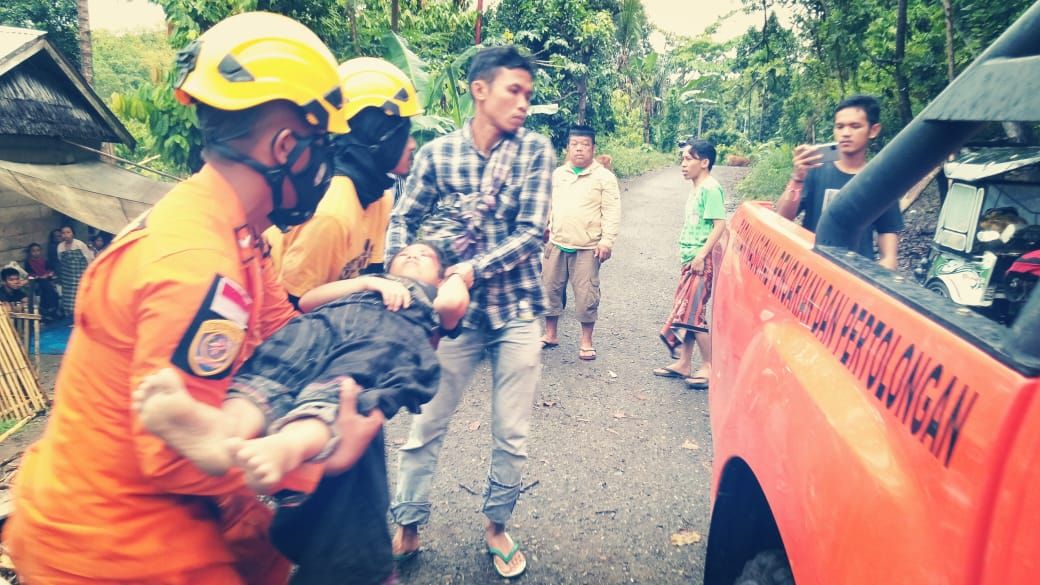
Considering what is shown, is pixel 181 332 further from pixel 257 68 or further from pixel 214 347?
pixel 257 68

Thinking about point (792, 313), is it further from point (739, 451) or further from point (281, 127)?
point (281, 127)

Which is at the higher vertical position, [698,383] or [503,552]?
[503,552]

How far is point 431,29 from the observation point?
1195 centimetres

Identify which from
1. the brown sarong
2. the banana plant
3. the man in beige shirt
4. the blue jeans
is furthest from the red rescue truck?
the banana plant

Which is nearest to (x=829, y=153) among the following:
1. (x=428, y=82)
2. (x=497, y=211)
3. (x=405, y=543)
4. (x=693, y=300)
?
(x=693, y=300)

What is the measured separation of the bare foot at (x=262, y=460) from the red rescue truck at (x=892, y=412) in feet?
3.38

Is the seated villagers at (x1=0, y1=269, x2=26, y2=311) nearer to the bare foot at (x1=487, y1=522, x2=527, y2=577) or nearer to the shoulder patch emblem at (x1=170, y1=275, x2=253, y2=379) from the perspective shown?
the bare foot at (x1=487, y1=522, x2=527, y2=577)

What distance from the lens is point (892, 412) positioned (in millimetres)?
1059

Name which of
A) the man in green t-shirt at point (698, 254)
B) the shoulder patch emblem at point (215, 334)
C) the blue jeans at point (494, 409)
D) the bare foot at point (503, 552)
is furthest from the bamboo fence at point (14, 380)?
the shoulder patch emblem at point (215, 334)

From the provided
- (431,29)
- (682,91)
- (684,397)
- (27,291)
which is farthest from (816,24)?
(682,91)

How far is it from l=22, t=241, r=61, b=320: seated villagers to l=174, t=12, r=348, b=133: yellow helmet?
10130mm

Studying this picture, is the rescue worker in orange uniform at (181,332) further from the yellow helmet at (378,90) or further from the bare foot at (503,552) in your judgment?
the bare foot at (503,552)

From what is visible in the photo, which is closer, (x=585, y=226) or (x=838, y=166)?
(x=838, y=166)

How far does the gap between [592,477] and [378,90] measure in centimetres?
251
